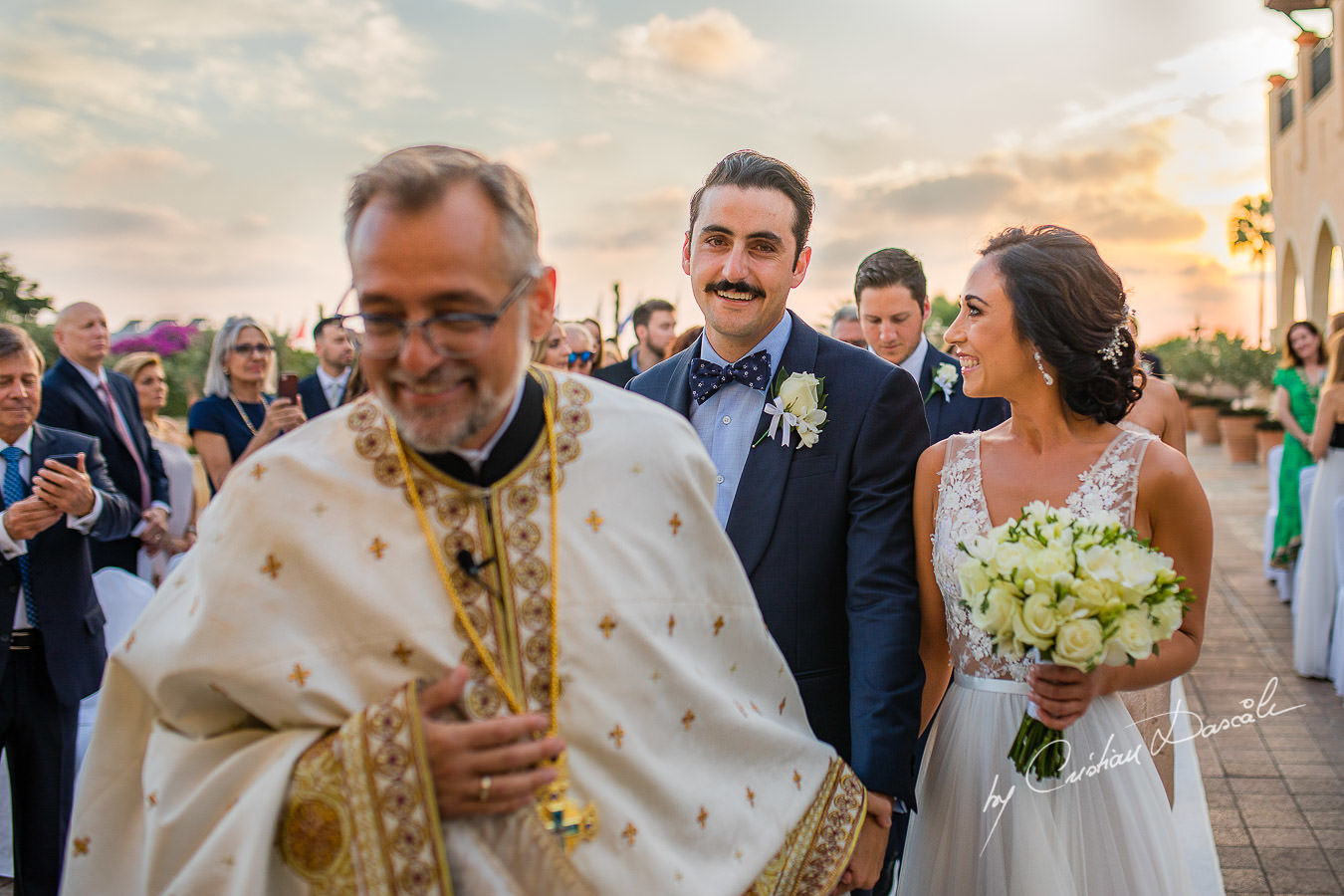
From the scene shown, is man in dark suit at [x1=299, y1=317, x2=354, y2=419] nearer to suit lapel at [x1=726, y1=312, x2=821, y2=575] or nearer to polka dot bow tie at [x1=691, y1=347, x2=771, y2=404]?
polka dot bow tie at [x1=691, y1=347, x2=771, y2=404]

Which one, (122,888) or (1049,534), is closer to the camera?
(122,888)

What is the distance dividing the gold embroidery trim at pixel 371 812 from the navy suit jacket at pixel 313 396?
18.8ft

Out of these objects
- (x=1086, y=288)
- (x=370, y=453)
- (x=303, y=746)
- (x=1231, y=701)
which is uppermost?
(x=1086, y=288)

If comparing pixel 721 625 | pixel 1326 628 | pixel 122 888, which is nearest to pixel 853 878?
pixel 721 625

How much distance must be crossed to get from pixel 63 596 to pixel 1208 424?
85.2 feet

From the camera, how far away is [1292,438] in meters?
9.17

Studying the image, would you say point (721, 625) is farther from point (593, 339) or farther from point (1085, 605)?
point (593, 339)

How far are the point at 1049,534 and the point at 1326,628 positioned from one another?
651cm

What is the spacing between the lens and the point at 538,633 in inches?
72.9

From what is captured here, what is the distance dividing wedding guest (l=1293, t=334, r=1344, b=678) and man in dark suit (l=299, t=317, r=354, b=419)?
689 centimetres

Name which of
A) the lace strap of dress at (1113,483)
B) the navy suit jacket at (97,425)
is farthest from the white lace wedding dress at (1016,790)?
the navy suit jacket at (97,425)

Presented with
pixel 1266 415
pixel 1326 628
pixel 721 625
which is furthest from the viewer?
pixel 1266 415

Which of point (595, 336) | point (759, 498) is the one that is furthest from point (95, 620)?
point (595, 336)

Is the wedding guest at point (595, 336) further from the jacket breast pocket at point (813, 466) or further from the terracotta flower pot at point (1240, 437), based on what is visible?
the terracotta flower pot at point (1240, 437)
